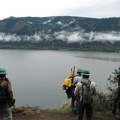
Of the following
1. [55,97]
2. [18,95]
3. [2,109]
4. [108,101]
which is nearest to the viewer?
[2,109]

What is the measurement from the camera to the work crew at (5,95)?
16.8ft

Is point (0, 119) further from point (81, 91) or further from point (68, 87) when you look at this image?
point (68, 87)

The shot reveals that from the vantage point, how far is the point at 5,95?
515cm

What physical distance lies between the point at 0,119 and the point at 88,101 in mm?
2008

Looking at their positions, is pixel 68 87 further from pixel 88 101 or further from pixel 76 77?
pixel 88 101

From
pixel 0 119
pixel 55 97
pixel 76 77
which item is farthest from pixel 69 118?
pixel 55 97

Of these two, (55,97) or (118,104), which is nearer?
(118,104)

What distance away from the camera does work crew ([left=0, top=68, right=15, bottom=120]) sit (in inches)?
202

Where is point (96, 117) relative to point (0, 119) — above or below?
below

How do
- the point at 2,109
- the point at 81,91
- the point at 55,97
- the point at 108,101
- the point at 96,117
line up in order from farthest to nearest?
the point at 55,97 < the point at 108,101 < the point at 96,117 < the point at 81,91 < the point at 2,109

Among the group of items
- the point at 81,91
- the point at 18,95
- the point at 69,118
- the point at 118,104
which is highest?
the point at 81,91

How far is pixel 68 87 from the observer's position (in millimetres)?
8023

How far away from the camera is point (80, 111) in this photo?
640cm

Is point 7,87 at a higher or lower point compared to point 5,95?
higher
